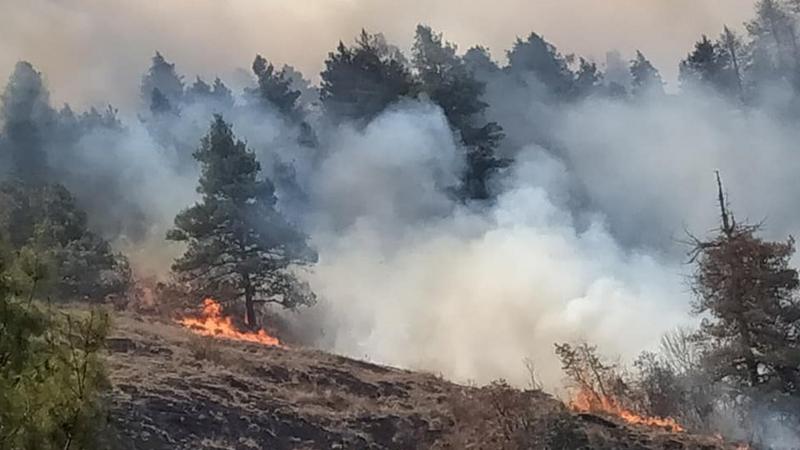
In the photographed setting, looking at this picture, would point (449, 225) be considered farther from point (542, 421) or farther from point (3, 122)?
point (3, 122)

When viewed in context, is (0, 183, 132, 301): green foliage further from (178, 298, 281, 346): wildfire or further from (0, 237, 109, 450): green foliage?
(0, 237, 109, 450): green foliage

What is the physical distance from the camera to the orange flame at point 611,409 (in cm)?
2597

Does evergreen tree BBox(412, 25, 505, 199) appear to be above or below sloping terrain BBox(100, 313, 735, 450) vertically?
above

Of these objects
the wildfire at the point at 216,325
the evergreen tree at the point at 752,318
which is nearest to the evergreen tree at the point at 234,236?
the wildfire at the point at 216,325

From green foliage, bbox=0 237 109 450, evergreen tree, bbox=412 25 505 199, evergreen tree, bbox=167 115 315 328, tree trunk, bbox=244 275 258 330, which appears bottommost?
green foliage, bbox=0 237 109 450

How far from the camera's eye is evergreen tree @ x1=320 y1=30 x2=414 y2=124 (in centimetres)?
5597

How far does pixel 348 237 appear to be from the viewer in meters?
Answer: 50.2

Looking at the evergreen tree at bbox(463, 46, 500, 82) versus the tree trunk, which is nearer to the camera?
the tree trunk

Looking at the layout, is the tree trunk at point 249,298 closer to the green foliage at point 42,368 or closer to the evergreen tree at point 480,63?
the green foliage at point 42,368

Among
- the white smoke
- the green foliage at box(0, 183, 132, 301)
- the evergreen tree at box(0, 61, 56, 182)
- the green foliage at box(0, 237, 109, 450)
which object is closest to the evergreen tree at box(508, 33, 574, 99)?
the white smoke

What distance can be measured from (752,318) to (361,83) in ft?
113

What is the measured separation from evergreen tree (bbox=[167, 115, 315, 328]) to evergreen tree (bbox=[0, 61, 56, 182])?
24044 millimetres

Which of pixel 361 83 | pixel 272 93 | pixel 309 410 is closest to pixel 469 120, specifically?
pixel 361 83

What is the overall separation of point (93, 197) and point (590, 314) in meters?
32.4
